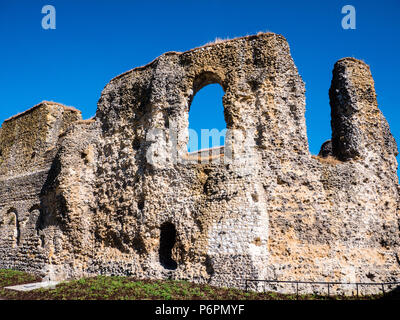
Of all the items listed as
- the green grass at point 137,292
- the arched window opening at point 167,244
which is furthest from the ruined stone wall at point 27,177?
the arched window opening at point 167,244

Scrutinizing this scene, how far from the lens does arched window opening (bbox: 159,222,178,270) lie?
43.4ft

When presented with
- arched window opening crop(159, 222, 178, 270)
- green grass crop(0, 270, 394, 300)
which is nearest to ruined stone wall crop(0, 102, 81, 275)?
green grass crop(0, 270, 394, 300)

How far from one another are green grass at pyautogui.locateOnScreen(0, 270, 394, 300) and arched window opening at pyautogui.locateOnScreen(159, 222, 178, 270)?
115 cm

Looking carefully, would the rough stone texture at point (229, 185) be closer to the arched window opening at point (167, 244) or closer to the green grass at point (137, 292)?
the arched window opening at point (167, 244)

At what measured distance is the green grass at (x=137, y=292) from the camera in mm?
10156

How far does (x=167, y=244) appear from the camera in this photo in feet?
45.1

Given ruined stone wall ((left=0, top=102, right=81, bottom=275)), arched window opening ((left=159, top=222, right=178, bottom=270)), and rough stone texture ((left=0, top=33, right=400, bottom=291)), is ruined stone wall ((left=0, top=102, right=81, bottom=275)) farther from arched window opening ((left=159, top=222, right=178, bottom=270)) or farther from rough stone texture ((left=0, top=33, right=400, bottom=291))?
arched window opening ((left=159, top=222, right=178, bottom=270))

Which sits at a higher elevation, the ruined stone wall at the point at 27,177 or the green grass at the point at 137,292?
the ruined stone wall at the point at 27,177

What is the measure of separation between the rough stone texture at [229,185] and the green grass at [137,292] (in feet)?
2.32

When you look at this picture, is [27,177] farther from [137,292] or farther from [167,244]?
[137,292]

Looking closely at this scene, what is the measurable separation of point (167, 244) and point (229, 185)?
350 centimetres

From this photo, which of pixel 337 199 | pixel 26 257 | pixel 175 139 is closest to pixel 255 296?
pixel 337 199

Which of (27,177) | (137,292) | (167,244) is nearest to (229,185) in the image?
(167,244)
